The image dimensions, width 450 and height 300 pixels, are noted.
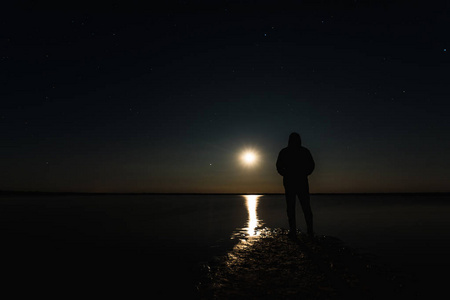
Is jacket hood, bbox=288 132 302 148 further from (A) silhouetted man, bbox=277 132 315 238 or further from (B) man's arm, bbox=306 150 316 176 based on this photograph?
(B) man's arm, bbox=306 150 316 176

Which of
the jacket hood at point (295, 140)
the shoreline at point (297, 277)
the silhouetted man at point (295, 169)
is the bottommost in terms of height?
the shoreline at point (297, 277)

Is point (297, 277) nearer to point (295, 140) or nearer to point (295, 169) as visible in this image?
point (295, 169)

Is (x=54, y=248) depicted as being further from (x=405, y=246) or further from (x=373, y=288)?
(x=405, y=246)

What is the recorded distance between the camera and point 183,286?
6453 mm

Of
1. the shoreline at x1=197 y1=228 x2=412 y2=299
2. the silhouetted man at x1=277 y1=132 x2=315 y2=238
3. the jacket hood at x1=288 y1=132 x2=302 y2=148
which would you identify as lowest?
the shoreline at x1=197 y1=228 x2=412 y2=299

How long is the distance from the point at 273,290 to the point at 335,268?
2176 millimetres

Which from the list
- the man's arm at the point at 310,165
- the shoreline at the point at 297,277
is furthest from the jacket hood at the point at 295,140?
the shoreline at the point at 297,277

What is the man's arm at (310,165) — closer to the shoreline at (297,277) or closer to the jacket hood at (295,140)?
the jacket hood at (295,140)

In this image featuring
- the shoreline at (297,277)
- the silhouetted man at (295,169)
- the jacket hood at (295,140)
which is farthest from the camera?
the jacket hood at (295,140)

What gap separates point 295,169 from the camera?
33.2 feet

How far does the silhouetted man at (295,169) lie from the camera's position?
10.1 m

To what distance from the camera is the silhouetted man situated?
10109 mm

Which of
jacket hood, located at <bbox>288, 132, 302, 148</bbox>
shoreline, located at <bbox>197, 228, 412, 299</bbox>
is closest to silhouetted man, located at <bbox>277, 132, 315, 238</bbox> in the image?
jacket hood, located at <bbox>288, 132, 302, 148</bbox>

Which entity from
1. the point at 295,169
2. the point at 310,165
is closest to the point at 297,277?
the point at 295,169
